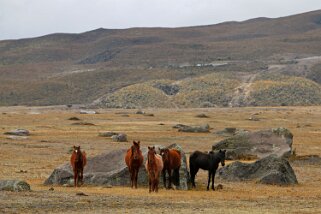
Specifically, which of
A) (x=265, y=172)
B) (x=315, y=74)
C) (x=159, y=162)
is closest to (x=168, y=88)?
(x=315, y=74)

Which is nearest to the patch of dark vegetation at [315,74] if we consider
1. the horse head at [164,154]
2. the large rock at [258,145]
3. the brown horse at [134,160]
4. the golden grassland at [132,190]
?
the golden grassland at [132,190]

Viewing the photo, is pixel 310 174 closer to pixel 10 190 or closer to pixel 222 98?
pixel 10 190

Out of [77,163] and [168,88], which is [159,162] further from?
[168,88]

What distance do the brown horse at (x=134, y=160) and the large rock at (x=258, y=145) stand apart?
17.2 metres

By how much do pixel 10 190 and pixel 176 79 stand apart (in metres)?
143

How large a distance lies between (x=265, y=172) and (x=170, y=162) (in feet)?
23.0

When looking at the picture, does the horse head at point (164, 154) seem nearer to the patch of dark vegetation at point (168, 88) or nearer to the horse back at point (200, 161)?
the horse back at point (200, 161)

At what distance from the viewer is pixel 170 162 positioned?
1134 inches

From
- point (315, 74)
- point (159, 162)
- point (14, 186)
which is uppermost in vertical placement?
point (315, 74)

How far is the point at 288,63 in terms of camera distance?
18750 cm

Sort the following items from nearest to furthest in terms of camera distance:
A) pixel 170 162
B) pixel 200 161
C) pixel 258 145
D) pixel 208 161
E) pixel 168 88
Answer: pixel 170 162 → pixel 208 161 → pixel 200 161 → pixel 258 145 → pixel 168 88

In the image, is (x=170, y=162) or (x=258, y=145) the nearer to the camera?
(x=170, y=162)

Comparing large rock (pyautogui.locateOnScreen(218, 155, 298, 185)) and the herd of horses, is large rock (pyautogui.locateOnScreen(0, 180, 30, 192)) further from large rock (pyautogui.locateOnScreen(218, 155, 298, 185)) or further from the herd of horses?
large rock (pyautogui.locateOnScreen(218, 155, 298, 185))

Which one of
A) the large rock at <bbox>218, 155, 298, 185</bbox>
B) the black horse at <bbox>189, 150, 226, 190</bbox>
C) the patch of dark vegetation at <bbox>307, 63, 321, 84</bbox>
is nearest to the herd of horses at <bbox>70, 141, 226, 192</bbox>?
the black horse at <bbox>189, 150, 226, 190</bbox>
